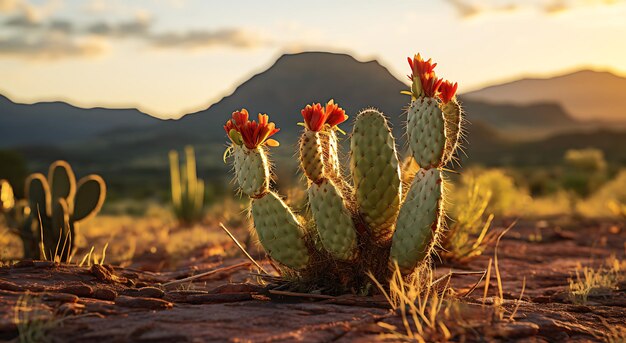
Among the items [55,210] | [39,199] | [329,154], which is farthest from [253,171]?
[39,199]

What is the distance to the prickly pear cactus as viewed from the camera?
25.2ft

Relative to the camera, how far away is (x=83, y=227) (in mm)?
14898

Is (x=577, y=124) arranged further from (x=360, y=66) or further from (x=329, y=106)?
(x=329, y=106)

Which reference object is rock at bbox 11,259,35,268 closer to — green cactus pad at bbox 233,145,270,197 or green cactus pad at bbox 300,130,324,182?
green cactus pad at bbox 233,145,270,197

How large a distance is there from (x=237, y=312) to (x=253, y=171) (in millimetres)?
1243

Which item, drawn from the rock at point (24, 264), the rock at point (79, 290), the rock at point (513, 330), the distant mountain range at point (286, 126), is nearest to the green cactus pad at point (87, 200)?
the rock at point (24, 264)

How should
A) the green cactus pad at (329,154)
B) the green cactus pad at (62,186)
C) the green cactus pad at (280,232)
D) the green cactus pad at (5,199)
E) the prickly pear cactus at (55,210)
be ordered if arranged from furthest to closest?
the green cactus pad at (62,186) < the green cactus pad at (5,199) < the prickly pear cactus at (55,210) < the green cactus pad at (329,154) < the green cactus pad at (280,232)

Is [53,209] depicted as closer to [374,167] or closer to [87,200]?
[87,200]

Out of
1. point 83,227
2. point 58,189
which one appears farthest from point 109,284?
point 83,227

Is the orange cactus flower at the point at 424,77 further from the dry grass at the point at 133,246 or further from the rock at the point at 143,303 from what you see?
the dry grass at the point at 133,246

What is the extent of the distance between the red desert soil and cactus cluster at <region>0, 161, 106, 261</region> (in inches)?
62.4

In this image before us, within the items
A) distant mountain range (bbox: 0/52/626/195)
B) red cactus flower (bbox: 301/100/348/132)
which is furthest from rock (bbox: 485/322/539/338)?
distant mountain range (bbox: 0/52/626/195)

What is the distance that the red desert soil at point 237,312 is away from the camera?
A: 4.02 m

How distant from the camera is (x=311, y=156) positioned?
205 inches
